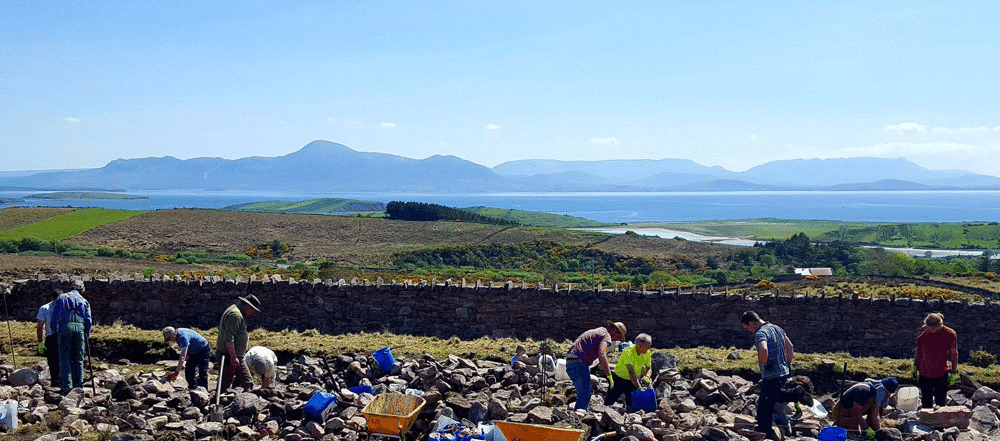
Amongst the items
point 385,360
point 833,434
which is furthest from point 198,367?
point 833,434

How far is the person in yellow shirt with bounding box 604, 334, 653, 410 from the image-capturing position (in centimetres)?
1008

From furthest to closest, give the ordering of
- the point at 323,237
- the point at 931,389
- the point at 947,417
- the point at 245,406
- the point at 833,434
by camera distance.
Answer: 1. the point at 323,237
2. the point at 931,389
3. the point at 245,406
4. the point at 947,417
5. the point at 833,434

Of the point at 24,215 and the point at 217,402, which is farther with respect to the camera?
the point at 24,215

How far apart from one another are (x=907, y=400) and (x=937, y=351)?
781 mm

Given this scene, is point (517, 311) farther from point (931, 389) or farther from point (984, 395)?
point (984, 395)

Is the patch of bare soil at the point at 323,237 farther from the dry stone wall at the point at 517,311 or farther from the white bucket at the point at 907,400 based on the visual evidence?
the white bucket at the point at 907,400

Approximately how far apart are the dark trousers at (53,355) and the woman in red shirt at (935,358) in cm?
1184

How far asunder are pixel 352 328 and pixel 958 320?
1201 centimetres

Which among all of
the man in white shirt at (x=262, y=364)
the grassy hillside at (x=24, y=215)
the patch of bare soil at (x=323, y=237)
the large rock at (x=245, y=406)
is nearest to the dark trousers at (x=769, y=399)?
the large rock at (x=245, y=406)

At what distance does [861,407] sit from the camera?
30.8ft

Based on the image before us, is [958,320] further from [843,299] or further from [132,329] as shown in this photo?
[132,329]

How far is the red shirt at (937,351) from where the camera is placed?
34.0 ft

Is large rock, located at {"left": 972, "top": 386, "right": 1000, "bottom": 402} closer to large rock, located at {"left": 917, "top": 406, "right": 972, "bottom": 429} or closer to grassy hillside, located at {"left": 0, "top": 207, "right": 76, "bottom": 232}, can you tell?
large rock, located at {"left": 917, "top": 406, "right": 972, "bottom": 429}

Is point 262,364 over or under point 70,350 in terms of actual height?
under
